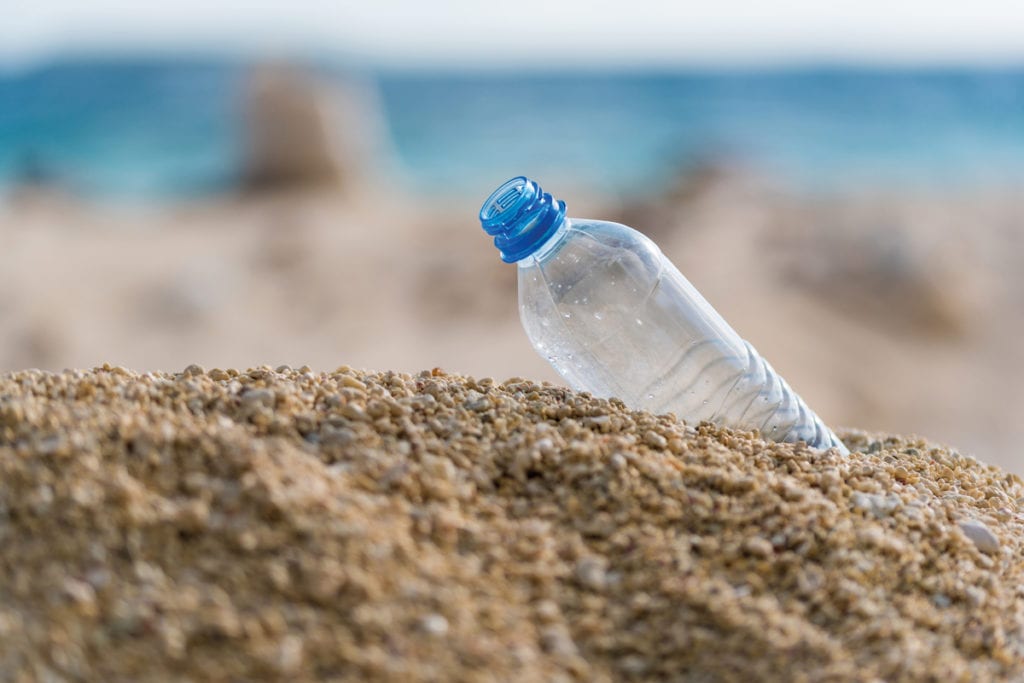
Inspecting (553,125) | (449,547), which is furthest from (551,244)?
(553,125)

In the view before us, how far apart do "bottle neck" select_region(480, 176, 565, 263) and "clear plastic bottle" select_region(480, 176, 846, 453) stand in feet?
0.51

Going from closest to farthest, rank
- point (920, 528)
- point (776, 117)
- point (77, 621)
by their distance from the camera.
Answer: point (77, 621) < point (920, 528) < point (776, 117)

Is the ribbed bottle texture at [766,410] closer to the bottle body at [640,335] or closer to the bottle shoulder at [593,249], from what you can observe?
the bottle body at [640,335]

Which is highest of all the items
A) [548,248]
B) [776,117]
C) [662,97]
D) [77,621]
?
[662,97]

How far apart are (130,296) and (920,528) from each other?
6745 millimetres

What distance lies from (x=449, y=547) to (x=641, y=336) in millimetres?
759

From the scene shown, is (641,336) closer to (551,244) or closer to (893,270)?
(551,244)

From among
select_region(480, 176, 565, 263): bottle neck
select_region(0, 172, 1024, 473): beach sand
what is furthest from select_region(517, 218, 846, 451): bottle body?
select_region(0, 172, 1024, 473): beach sand

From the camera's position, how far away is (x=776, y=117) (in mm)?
23969

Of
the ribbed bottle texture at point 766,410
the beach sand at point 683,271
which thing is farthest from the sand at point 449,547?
the beach sand at point 683,271

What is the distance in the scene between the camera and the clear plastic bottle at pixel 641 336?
1.83m

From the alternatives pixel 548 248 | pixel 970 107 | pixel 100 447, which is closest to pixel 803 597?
pixel 548 248

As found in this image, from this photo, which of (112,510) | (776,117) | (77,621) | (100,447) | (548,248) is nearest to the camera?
(77,621)

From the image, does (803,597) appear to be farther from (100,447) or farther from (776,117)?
(776,117)
